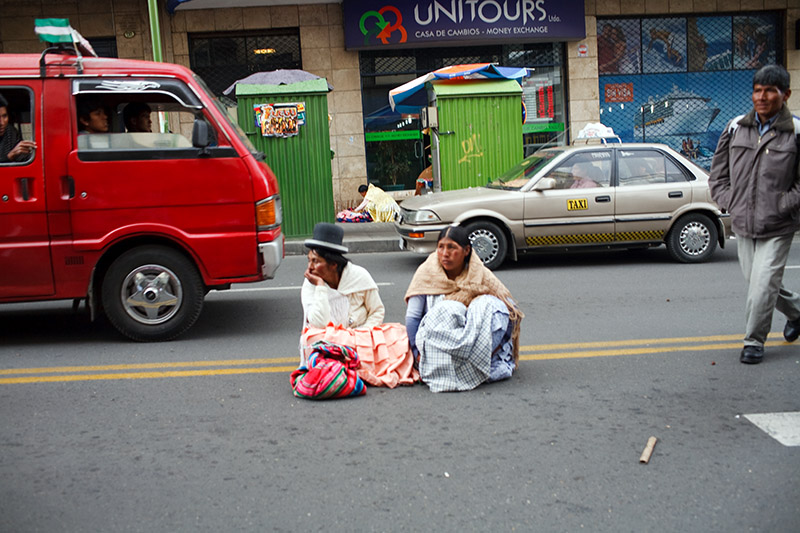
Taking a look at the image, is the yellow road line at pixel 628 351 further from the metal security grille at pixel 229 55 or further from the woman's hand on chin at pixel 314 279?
the metal security grille at pixel 229 55

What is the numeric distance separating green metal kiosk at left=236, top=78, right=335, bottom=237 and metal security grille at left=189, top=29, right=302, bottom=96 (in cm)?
407

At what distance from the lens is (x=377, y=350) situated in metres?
4.92

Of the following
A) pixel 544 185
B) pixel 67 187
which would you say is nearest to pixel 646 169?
pixel 544 185

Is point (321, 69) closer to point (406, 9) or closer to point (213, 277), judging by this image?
point (406, 9)

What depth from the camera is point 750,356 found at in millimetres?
5141

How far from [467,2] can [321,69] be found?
3.18 m

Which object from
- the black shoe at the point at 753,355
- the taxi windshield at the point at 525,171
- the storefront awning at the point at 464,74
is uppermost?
the storefront awning at the point at 464,74

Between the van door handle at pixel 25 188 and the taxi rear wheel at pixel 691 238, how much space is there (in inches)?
283

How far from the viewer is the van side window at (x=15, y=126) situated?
587 centimetres

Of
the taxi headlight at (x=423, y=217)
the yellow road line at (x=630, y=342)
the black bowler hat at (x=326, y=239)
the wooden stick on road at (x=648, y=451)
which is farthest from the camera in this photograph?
the taxi headlight at (x=423, y=217)

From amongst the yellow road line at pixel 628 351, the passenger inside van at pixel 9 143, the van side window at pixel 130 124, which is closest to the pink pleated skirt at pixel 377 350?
the yellow road line at pixel 628 351

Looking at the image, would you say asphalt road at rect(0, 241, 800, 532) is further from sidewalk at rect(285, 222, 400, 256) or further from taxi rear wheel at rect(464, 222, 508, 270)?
sidewalk at rect(285, 222, 400, 256)

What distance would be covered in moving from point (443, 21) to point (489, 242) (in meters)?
7.59

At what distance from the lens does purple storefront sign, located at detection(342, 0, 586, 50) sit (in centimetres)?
1550
